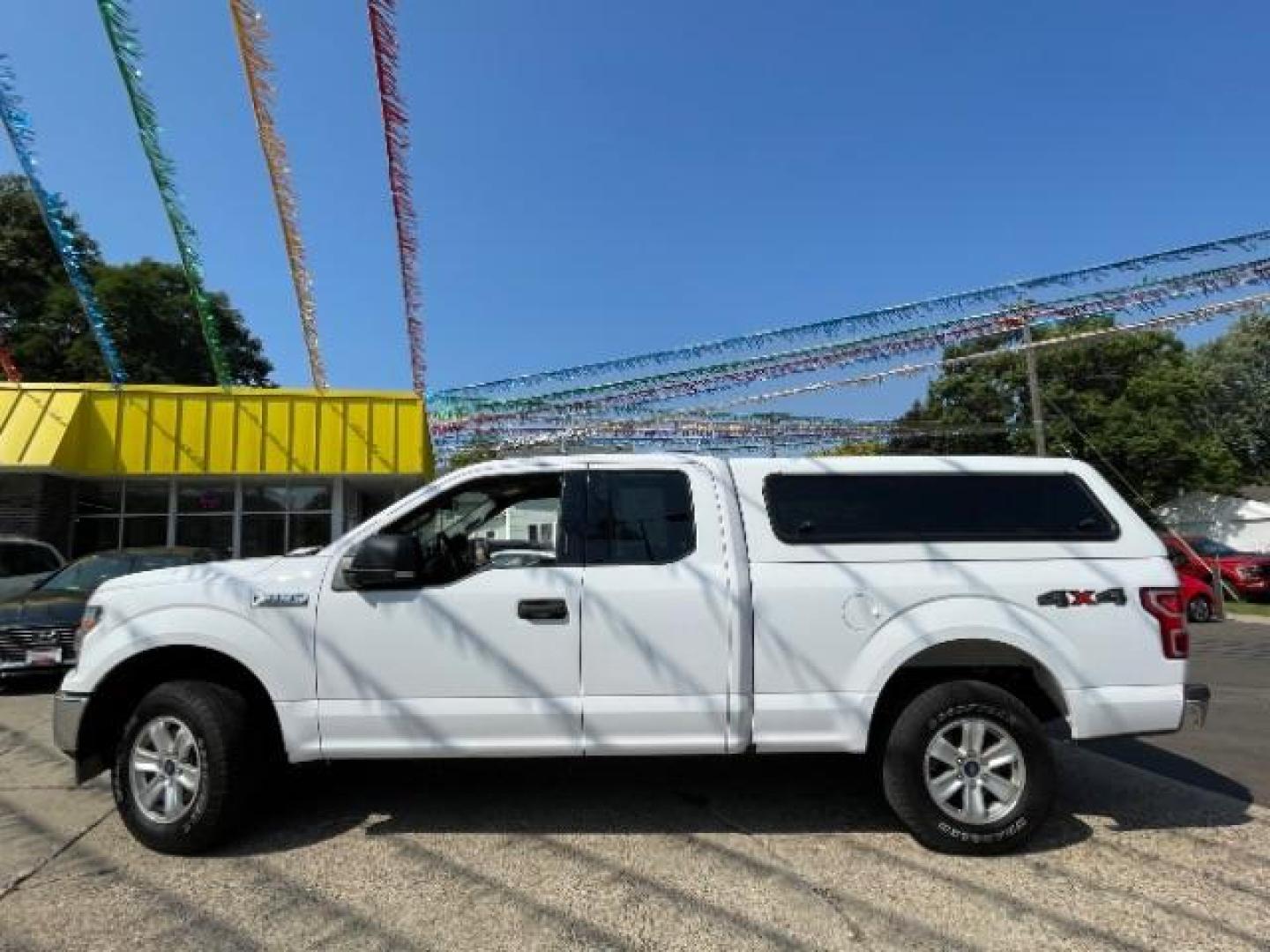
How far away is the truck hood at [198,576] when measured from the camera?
4.62 meters

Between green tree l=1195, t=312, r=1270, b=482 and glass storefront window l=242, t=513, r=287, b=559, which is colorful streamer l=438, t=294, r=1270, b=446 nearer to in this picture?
glass storefront window l=242, t=513, r=287, b=559

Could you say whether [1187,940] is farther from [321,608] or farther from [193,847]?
[193,847]

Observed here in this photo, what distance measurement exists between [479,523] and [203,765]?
73.7 inches

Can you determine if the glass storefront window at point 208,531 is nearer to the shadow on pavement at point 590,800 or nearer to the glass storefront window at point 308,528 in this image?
the glass storefront window at point 308,528

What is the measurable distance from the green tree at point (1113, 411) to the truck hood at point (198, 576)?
110ft

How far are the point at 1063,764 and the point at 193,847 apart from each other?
17.9 feet

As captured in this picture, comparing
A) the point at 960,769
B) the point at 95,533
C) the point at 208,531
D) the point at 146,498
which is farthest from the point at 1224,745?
the point at 95,533

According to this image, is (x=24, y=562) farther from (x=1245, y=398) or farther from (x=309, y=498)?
(x=1245, y=398)

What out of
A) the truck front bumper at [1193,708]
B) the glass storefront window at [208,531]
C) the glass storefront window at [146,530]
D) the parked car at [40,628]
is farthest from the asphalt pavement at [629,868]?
the glass storefront window at [146,530]

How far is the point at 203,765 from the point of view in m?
4.40

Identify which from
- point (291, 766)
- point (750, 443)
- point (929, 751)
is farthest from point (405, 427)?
point (929, 751)

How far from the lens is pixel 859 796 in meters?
5.26

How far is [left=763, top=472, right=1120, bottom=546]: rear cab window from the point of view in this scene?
4.67 metres

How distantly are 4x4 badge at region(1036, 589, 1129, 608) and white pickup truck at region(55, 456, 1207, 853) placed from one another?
0.01 metres
